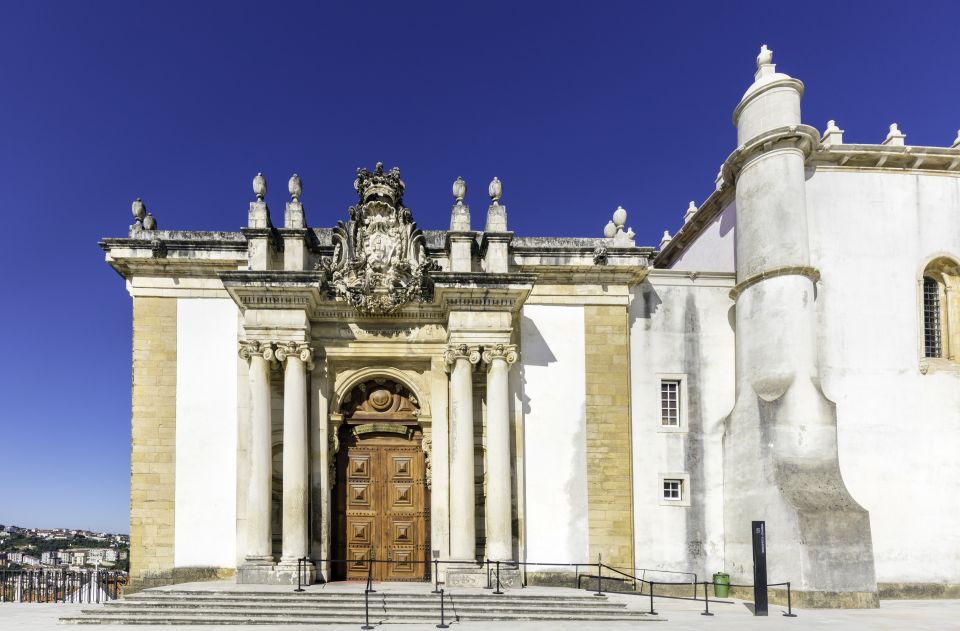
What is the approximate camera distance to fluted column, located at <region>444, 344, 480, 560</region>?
50.5 feet

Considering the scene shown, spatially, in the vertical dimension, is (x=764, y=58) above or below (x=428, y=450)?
above

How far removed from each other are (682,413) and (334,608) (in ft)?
28.7

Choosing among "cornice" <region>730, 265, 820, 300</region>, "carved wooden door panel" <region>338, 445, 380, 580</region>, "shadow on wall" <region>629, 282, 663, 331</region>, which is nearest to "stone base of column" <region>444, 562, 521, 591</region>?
"carved wooden door panel" <region>338, 445, 380, 580</region>

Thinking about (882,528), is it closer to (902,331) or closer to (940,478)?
(940,478)

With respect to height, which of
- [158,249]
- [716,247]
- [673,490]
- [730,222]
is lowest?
[673,490]

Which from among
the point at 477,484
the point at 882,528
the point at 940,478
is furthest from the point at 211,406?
the point at 940,478

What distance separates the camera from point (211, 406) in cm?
1642

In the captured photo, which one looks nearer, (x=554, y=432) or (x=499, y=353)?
(x=499, y=353)

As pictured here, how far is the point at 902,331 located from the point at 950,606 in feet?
18.8

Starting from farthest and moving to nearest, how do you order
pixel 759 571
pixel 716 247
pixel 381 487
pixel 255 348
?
pixel 716 247 → pixel 381 487 → pixel 255 348 → pixel 759 571

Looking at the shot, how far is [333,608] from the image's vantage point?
42.8ft

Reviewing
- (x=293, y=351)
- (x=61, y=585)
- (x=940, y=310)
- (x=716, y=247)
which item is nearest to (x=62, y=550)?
(x=61, y=585)

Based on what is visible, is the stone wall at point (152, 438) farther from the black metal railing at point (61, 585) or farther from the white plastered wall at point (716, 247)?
the white plastered wall at point (716, 247)

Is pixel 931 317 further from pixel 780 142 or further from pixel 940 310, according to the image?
pixel 780 142
